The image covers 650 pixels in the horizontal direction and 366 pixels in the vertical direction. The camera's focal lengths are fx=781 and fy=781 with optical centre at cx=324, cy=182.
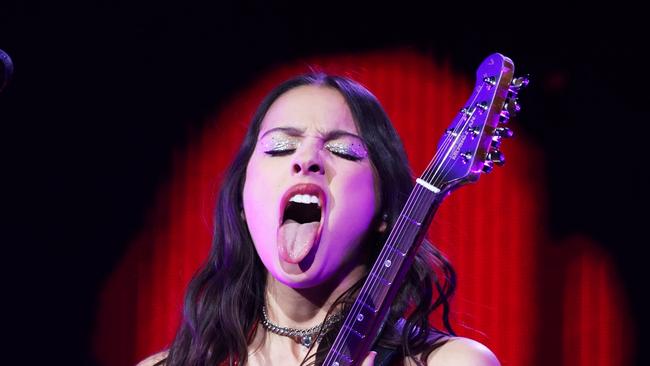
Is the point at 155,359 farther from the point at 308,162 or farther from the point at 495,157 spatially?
the point at 495,157

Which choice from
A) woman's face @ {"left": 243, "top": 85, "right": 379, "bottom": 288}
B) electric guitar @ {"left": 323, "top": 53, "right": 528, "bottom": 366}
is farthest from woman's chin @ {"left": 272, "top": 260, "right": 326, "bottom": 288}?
electric guitar @ {"left": 323, "top": 53, "right": 528, "bottom": 366}

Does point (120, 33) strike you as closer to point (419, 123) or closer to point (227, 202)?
point (419, 123)

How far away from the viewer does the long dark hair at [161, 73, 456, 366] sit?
1.90 m

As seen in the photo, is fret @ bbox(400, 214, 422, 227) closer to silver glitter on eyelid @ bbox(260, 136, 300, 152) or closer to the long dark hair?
the long dark hair

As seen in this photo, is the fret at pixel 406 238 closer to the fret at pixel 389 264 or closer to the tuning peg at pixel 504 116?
the fret at pixel 389 264

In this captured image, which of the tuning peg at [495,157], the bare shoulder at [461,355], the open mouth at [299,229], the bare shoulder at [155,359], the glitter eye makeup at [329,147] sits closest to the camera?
the tuning peg at [495,157]

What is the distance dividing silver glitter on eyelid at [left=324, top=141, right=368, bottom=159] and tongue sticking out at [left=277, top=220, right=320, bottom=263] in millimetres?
197

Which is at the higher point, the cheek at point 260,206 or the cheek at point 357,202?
the cheek at point 357,202

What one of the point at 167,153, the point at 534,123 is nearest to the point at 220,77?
the point at 167,153

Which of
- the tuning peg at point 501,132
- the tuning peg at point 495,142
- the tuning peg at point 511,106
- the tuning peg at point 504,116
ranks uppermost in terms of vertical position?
the tuning peg at point 511,106

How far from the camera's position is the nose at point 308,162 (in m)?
1.89

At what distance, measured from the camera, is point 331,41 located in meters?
3.67

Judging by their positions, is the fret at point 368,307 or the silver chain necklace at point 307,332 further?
the silver chain necklace at point 307,332

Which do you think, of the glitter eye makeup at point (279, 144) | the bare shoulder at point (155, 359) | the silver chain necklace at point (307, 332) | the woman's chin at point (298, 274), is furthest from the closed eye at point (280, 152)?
the bare shoulder at point (155, 359)
